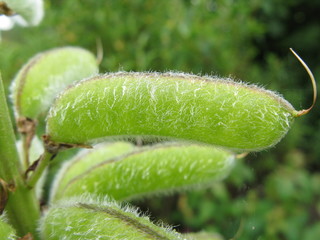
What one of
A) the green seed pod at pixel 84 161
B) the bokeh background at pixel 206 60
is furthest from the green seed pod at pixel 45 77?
the bokeh background at pixel 206 60

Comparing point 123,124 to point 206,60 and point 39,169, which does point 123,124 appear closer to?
point 39,169

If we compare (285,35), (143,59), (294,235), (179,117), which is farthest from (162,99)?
(285,35)

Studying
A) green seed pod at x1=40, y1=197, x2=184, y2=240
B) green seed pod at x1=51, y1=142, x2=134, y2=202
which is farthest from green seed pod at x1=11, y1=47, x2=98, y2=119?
green seed pod at x1=40, y1=197, x2=184, y2=240

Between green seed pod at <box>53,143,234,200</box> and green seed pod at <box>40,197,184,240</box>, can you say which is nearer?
green seed pod at <box>40,197,184,240</box>

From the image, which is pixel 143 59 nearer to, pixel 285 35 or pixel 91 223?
pixel 91 223

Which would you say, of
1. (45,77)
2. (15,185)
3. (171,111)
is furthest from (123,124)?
(45,77)

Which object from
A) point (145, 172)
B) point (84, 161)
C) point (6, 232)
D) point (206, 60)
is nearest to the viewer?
point (6, 232)

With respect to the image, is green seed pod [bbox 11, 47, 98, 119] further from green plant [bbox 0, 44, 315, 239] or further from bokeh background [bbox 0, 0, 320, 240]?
bokeh background [bbox 0, 0, 320, 240]
